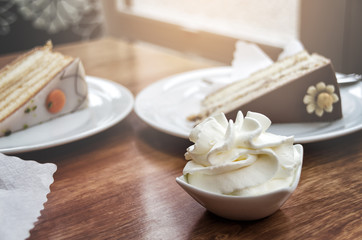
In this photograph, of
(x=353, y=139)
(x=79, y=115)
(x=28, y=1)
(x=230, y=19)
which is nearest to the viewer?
(x=353, y=139)

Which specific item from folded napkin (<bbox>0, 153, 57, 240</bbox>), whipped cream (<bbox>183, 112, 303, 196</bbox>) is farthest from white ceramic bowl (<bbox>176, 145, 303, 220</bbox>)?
folded napkin (<bbox>0, 153, 57, 240</bbox>)

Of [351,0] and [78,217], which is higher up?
[351,0]

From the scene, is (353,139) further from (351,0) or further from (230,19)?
(230,19)

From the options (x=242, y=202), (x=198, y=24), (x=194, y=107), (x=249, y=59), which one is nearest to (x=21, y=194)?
(x=242, y=202)

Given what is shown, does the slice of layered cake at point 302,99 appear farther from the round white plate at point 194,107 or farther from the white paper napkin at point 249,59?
the white paper napkin at point 249,59

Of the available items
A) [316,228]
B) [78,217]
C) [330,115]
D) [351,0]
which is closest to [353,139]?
[330,115]

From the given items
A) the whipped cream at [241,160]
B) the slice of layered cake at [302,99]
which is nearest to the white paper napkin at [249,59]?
the slice of layered cake at [302,99]
